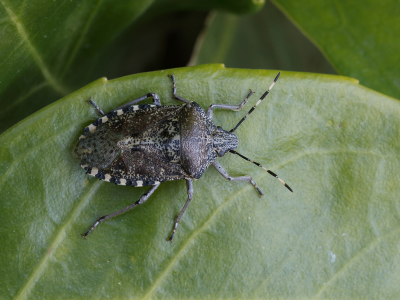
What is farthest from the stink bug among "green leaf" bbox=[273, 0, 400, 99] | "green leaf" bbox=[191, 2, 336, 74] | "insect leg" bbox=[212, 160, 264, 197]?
"green leaf" bbox=[191, 2, 336, 74]

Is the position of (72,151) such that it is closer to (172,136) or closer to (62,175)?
(62,175)

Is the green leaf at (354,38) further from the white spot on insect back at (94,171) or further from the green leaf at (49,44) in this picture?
the white spot on insect back at (94,171)

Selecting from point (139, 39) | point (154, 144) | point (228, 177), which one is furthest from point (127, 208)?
point (139, 39)

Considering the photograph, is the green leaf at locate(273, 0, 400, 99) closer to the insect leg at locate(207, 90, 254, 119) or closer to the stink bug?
the insect leg at locate(207, 90, 254, 119)

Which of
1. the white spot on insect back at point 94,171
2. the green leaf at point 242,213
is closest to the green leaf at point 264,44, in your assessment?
the green leaf at point 242,213

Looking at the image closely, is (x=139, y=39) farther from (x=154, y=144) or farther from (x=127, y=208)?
(x=127, y=208)

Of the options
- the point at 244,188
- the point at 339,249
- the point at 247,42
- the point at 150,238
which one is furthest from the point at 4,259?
the point at 247,42
